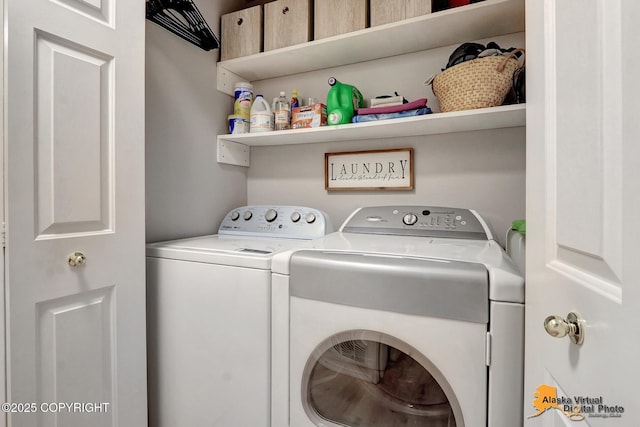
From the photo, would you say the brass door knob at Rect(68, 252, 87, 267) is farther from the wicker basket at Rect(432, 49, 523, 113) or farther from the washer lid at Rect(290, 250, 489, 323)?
the wicker basket at Rect(432, 49, 523, 113)

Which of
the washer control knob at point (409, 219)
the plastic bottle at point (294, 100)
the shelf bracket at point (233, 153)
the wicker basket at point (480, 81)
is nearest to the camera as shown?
the wicker basket at point (480, 81)

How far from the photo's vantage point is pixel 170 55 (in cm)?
151

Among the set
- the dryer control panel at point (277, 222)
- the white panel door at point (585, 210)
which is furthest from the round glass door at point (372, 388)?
the dryer control panel at point (277, 222)

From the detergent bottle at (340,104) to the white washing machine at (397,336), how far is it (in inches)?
26.5

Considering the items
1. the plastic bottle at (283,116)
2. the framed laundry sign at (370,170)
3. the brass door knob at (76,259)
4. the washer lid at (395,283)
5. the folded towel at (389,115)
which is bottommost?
the washer lid at (395,283)

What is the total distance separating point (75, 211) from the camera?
3.13 ft

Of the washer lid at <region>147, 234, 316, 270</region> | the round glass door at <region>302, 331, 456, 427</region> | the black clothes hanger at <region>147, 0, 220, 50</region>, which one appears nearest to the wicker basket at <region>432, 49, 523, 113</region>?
the washer lid at <region>147, 234, 316, 270</region>

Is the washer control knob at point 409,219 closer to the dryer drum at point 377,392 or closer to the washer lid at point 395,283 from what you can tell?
the washer lid at point 395,283

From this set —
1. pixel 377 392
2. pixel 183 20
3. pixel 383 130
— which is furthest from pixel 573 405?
pixel 183 20

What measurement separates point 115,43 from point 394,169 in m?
1.24

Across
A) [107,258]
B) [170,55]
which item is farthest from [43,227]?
[170,55]

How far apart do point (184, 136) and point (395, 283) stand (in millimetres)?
Answer: 1277

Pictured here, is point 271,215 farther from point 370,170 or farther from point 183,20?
point 183,20

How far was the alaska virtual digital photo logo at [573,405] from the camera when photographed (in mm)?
388
